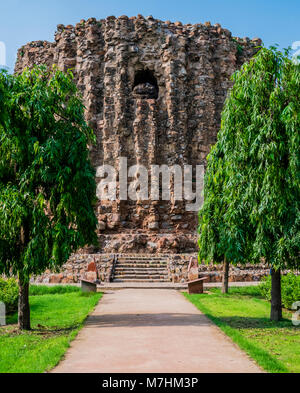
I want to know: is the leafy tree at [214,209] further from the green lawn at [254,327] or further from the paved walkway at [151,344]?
the paved walkway at [151,344]

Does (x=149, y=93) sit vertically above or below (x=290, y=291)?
above

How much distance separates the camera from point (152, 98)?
27.2m

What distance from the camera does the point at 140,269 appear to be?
1950 centimetres

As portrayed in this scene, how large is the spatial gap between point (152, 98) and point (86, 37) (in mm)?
6470

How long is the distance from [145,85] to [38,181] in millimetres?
19800

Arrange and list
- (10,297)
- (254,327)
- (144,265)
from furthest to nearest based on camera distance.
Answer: (144,265) → (10,297) → (254,327)

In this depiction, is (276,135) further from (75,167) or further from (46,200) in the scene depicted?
(46,200)

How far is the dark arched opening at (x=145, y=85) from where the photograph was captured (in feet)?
89.2

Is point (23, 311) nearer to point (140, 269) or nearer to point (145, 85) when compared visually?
point (140, 269)

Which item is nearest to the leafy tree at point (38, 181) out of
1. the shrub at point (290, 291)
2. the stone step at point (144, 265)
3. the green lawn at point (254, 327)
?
the green lawn at point (254, 327)

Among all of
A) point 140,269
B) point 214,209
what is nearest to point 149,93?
point 140,269

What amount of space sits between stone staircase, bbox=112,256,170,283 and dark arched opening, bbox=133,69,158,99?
11.5 meters

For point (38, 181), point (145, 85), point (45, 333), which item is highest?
point (145, 85)

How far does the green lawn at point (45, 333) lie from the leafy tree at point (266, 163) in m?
4.28
